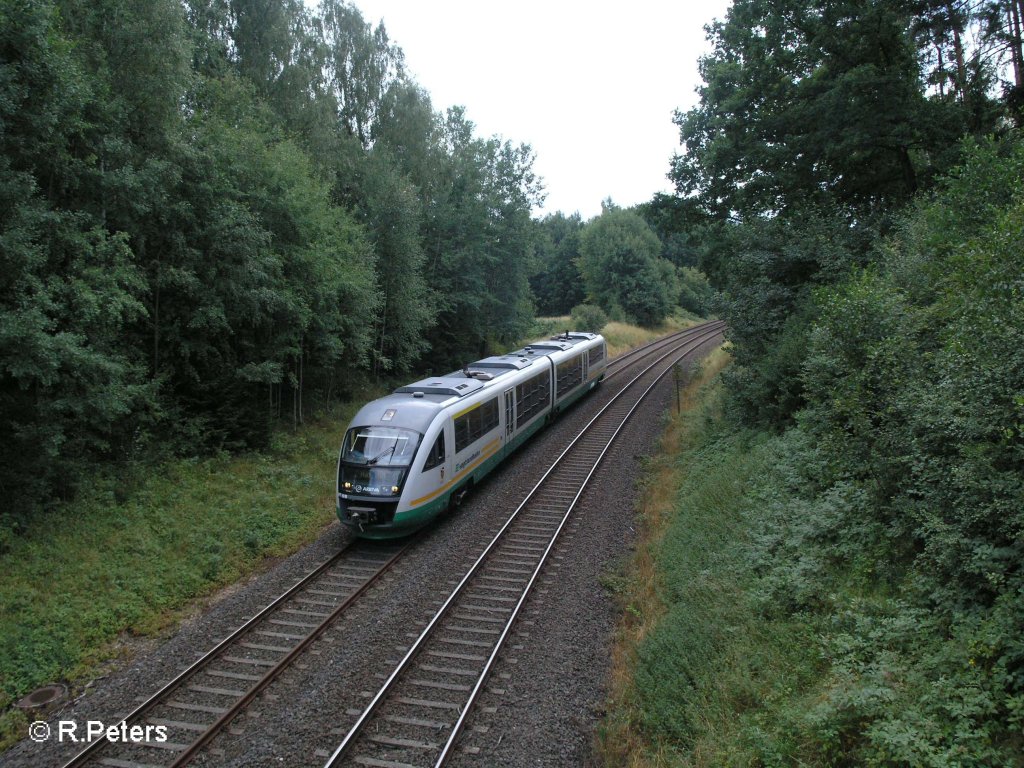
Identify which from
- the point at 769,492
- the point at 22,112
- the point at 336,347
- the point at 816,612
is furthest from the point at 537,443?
the point at 22,112

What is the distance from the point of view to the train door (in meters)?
17.1

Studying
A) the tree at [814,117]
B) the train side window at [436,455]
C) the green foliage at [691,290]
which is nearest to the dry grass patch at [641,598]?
the train side window at [436,455]

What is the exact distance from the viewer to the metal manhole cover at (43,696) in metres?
7.64

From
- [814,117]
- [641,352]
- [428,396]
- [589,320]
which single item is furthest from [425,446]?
[589,320]

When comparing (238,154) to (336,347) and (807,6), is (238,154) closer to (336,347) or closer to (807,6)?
(336,347)

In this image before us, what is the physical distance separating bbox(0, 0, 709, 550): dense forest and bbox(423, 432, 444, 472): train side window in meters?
5.77

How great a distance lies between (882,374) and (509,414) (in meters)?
10.3

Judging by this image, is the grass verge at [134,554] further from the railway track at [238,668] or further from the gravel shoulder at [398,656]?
the railway track at [238,668]

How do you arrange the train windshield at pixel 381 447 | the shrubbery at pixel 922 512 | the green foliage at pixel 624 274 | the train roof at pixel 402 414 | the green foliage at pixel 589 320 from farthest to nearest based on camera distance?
the green foliage at pixel 624 274 → the green foliage at pixel 589 320 → the train roof at pixel 402 414 → the train windshield at pixel 381 447 → the shrubbery at pixel 922 512

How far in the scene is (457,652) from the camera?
28.9ft

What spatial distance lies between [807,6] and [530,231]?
17.1 meters

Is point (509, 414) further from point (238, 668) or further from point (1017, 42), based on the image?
point (1017, 42)

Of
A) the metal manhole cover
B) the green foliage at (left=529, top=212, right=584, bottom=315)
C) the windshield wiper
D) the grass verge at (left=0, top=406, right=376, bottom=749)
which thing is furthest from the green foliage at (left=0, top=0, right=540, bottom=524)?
the green foliage at (left=529, top=212, right=584, bottom=315)

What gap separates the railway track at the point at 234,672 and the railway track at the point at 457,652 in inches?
61.9
